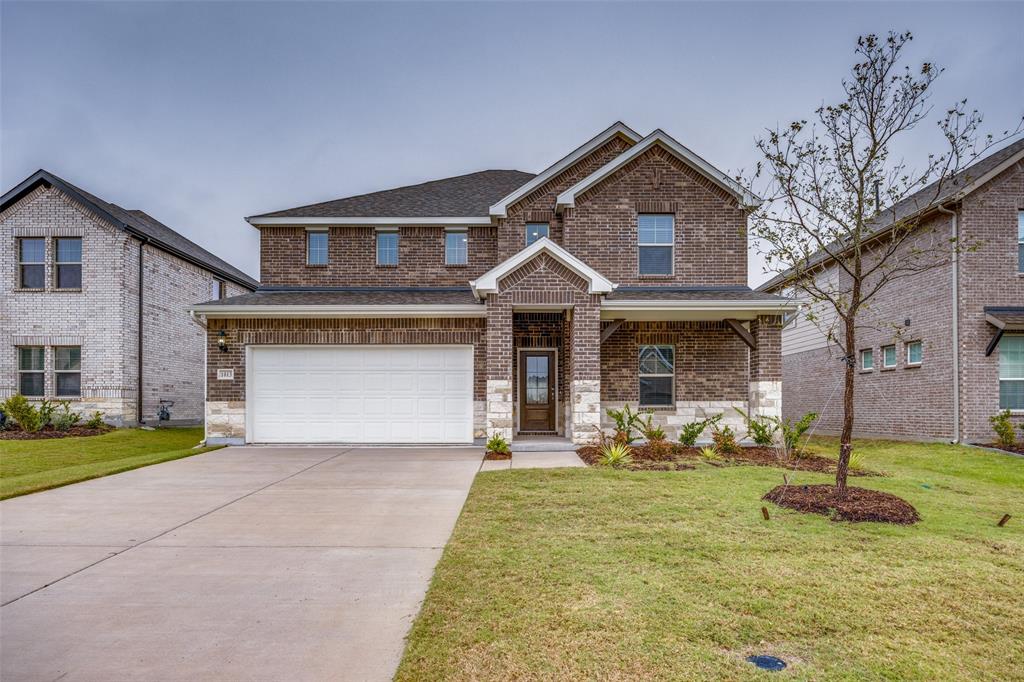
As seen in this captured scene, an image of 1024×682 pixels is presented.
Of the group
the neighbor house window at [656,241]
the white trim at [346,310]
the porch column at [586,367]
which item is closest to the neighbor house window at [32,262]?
the white trim at [346,310]

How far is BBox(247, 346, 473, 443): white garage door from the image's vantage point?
1336 centimetres

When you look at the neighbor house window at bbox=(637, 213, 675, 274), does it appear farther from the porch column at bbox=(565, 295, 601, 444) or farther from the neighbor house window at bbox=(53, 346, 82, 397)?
the neighbor house window at bbox=(53, 346, 82, 397)

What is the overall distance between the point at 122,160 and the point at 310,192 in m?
27.8

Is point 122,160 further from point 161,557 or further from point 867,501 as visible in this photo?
point 867,501

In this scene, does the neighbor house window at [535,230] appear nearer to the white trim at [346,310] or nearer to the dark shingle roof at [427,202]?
the dark shingle roof at [427,202]

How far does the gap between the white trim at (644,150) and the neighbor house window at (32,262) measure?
1540 cm

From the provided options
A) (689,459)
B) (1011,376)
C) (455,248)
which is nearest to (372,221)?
(455,248)

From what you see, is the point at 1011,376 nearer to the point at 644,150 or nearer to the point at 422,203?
the point at 644,150

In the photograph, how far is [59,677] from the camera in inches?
125

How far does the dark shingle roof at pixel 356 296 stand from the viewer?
1322cm

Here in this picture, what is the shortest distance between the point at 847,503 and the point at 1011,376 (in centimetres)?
1028

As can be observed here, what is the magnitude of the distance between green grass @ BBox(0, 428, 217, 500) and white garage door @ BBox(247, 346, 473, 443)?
1744mm

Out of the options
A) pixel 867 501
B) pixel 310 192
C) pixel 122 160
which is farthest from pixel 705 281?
pixel 310 192

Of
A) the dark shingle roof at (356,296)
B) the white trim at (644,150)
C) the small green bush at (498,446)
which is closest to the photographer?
the small green bush at (498,446)
